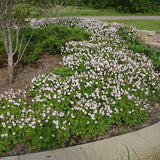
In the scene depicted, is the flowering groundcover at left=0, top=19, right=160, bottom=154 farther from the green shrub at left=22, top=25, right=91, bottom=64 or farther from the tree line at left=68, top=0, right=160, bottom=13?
the tree line at left=68, top=0, right=160, bottom=13

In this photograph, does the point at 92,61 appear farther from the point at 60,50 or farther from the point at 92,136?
the point at 92,136

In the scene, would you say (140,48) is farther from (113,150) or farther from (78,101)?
(113,150)

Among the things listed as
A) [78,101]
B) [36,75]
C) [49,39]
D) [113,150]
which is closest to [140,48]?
[49,39]

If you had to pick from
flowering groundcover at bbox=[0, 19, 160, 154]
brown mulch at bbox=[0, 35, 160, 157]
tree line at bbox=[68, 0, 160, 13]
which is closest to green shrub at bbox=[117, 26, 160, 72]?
flowering groundcover at bbox=[0, 19, 160, 154]

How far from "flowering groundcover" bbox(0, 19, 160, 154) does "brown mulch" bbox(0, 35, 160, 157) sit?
74mm

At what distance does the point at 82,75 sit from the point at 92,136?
45.1 inches

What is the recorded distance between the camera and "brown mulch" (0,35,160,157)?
301 centimetres

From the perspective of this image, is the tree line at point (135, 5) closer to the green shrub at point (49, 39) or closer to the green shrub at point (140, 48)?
the green shrub at point (140, 48)

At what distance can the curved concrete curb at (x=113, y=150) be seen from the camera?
2.51 meters

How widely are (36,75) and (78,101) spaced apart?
1302 millimetres

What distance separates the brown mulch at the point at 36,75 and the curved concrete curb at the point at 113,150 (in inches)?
13.5

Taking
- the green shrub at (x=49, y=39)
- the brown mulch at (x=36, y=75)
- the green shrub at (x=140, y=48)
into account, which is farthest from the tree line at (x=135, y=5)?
the brown mulch at (x=36, y=75)

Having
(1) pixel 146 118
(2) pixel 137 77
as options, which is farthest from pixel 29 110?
(2) pixel 137 77

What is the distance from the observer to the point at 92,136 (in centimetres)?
314
